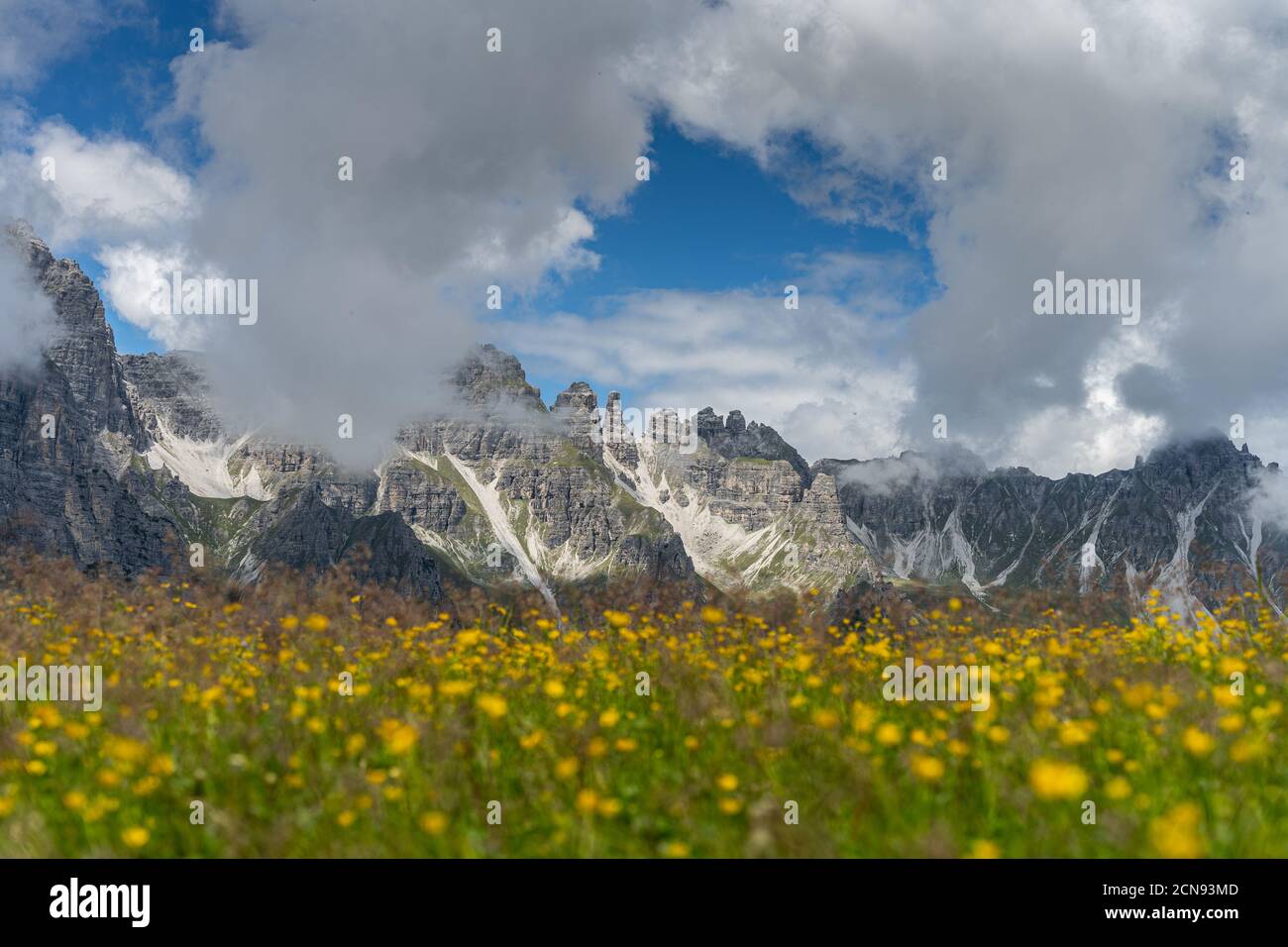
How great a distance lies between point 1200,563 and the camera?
34.2 feet

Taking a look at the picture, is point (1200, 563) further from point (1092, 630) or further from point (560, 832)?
point (560, 832)
